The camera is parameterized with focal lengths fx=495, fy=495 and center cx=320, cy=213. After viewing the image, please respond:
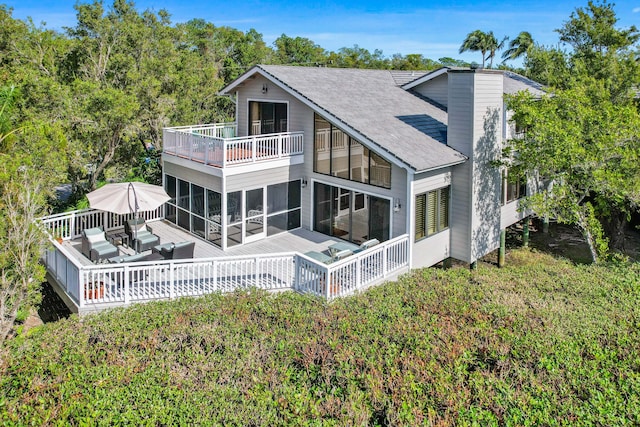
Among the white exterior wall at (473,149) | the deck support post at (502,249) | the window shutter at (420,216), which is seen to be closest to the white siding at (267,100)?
the window shutter at (420,216)

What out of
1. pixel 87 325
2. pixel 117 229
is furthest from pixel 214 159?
pixel 87 325

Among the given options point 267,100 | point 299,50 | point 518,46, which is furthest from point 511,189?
point 299,50

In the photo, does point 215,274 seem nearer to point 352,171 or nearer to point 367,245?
point 367,245

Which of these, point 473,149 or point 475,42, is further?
point 475,42

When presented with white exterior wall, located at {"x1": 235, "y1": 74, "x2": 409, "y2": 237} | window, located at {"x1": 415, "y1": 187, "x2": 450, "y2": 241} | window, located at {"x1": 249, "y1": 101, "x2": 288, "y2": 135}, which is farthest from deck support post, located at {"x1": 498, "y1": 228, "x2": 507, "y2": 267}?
window, located at {"x1": 249, "y1": 101, "x2": 288, "y2": 135}

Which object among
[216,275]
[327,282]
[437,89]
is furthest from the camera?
[437,89]

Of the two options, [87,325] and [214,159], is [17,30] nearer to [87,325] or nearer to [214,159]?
[214,159]

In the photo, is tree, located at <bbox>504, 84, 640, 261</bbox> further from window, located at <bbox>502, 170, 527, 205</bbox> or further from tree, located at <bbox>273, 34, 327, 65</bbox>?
tree, located at <bbox>273, 34, 327, 65</bbox>
